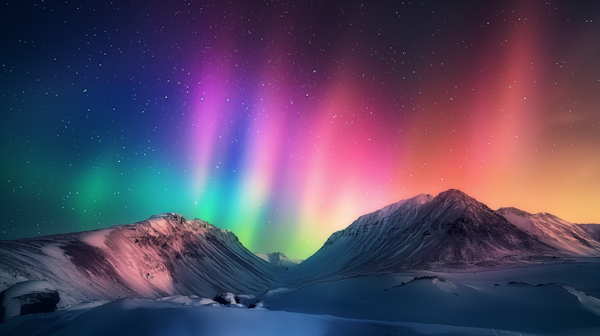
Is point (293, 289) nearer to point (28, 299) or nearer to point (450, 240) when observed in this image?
point (28, 299)

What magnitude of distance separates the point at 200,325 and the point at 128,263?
4426cm

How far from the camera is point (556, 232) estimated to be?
10381 centimetres

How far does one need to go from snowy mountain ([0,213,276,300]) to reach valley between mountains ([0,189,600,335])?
25cm

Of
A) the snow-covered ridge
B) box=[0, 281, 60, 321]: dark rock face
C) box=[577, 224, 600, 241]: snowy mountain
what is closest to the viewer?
box=[0, 281, 60, 321]: dark rock face

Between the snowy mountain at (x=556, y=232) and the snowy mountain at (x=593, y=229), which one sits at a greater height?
the snowy mountain at (x=556, y=232)

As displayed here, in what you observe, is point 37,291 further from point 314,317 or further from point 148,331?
point 314,317

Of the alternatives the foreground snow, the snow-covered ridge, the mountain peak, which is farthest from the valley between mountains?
the mountain peak

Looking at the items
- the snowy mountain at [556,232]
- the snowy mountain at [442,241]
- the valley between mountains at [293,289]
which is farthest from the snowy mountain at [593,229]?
the snowy mountain at [442,241]

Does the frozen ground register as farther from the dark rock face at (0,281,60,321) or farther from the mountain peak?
the mountain peak

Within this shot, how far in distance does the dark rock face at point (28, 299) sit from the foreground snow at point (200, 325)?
2.10 metres

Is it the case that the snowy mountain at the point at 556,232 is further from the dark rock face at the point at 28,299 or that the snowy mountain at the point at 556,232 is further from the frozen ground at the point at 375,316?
the dark rock face at the point at 28,299

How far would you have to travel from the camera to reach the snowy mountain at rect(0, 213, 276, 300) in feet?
78.3

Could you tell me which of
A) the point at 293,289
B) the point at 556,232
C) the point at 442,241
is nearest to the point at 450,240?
the point at 442,241

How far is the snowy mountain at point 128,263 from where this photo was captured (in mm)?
23859
